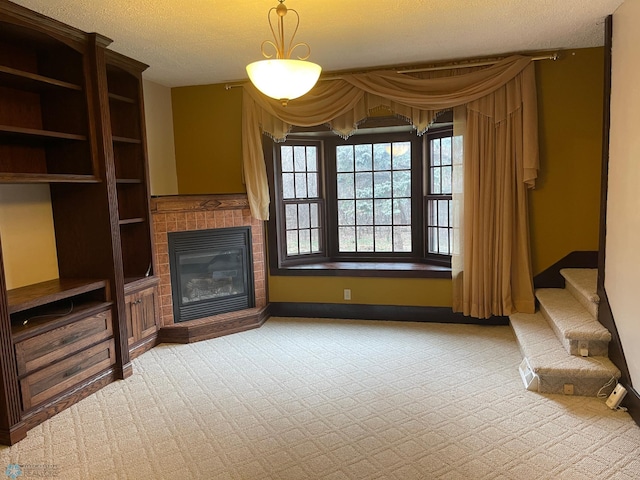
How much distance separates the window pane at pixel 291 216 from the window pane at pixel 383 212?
0.89 m

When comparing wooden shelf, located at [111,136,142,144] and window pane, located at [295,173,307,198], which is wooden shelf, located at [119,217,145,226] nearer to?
wooden shelf, located at [111,136,142,144]

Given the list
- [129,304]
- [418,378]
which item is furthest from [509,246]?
[129,304]

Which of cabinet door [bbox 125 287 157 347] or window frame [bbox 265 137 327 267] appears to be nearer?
cabinet door [bbox 125 287 157 347]

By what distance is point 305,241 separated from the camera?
509 cm

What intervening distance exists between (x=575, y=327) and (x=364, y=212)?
8.06ft

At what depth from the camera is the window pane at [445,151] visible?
453 centimetres

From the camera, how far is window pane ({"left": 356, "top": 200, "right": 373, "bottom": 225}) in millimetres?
4977

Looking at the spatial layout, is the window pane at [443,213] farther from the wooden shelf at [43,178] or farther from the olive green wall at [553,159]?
the wooden shelf at [43,178]

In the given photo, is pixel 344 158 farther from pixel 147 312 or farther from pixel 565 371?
pixel 565 371

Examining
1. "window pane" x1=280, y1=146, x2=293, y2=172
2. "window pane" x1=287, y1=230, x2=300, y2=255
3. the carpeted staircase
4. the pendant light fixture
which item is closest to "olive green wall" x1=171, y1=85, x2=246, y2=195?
"window pane" x1=280, y1=146, x2=293, y2=172

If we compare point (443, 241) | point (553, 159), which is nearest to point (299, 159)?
point (443, 241)

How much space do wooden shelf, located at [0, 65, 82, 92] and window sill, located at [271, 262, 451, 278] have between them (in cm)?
258

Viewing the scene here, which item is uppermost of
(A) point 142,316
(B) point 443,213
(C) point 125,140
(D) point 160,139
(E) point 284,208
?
(D) point 160,139

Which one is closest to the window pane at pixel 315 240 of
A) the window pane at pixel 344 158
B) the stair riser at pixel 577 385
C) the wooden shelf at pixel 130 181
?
the window pane at pixel 344 158
